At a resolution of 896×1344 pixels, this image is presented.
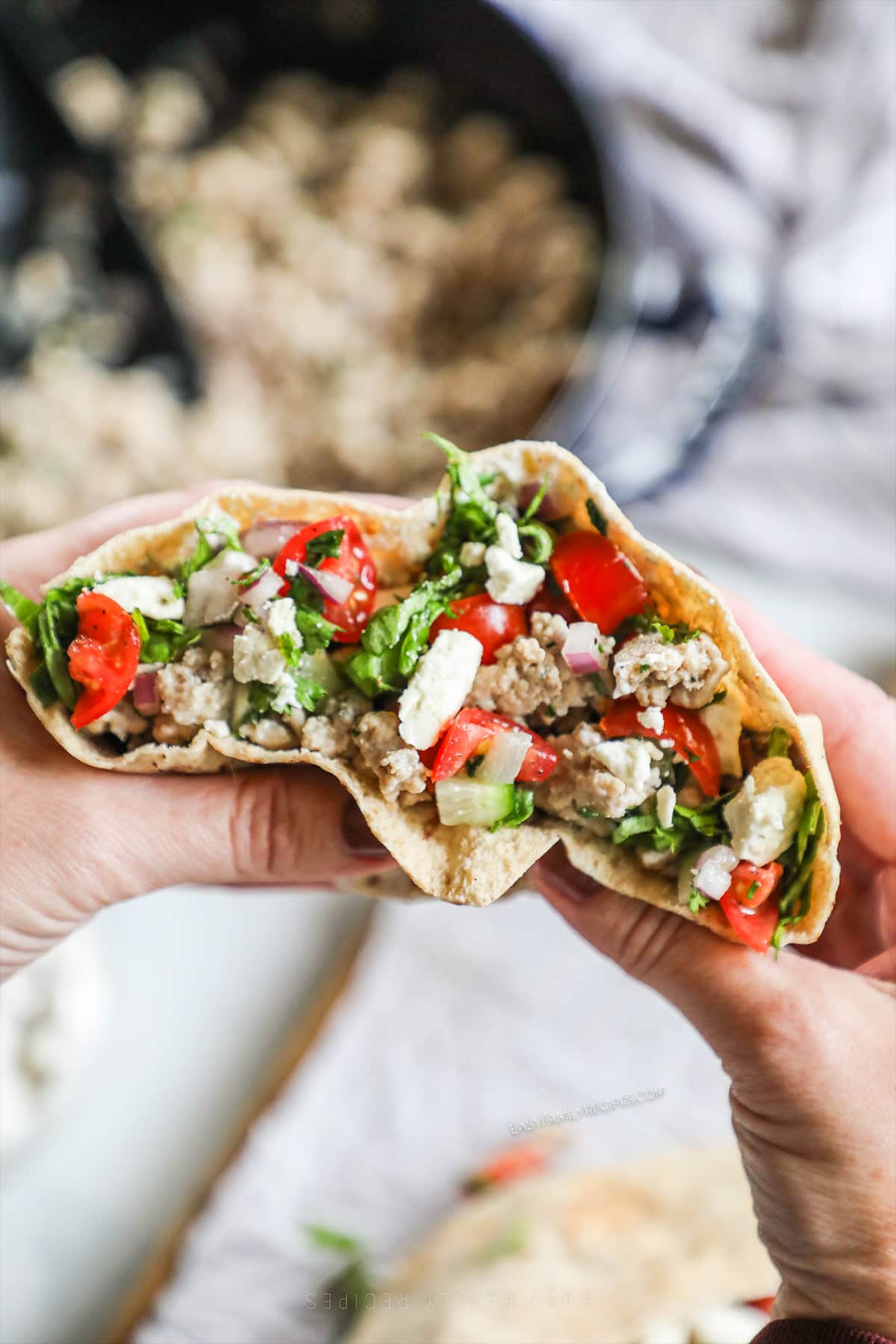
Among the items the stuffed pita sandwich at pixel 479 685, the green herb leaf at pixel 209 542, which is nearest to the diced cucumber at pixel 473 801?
the stuffed pita sandwich at pixel 479 685

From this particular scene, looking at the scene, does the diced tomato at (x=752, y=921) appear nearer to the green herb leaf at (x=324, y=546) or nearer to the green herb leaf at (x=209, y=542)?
the green herb leaf at (x=324, y=546)

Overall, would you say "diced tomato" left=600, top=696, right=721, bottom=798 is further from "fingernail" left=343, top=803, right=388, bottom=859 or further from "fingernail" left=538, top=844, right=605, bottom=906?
"fingernail" left=343, top=803, right=388, bottom=859

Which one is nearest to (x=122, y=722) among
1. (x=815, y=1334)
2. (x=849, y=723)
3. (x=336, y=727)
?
(x=336, y=727)

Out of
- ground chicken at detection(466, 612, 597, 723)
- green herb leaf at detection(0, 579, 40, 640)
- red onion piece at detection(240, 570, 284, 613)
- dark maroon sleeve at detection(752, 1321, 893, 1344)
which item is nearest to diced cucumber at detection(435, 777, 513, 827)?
ground chicken at detection(466, 612, 597, 723)

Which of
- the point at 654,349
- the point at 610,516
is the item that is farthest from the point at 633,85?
the point at 610,516

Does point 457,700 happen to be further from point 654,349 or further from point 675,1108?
point 675,1108

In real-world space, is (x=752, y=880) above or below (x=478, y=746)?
below

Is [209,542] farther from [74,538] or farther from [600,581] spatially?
[600,581]
